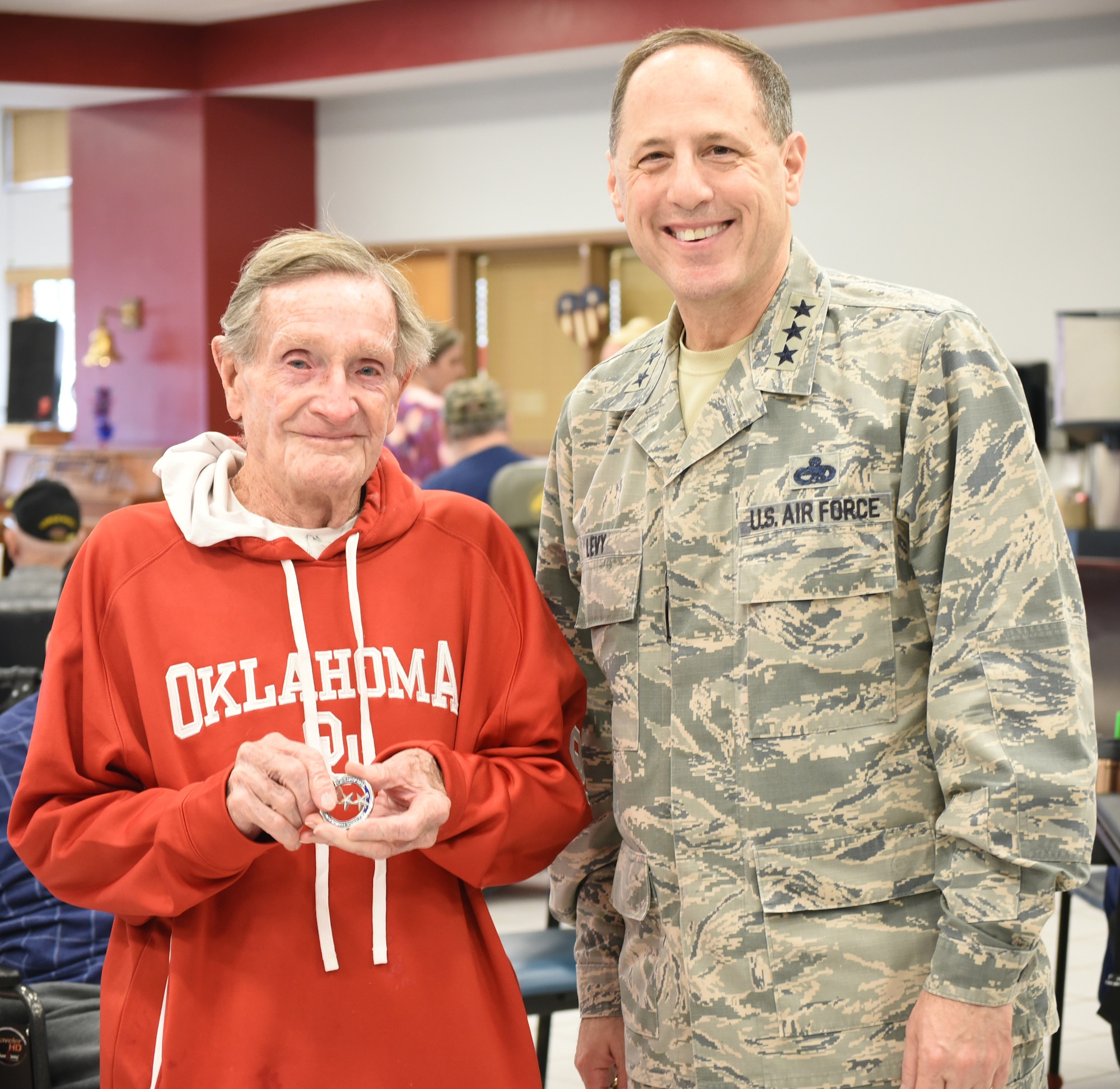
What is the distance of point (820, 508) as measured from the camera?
1.57 metres

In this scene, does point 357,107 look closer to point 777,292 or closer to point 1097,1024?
point 1097,1024

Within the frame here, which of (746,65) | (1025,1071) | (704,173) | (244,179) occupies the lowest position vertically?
(1025,1071)

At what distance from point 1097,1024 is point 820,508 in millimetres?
2960

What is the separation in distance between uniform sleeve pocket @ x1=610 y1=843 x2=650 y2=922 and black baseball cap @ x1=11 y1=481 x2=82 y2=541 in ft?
11.0

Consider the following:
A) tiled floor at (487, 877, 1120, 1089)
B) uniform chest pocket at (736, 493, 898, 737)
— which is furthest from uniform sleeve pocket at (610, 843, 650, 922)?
tiled floor at (487, 877, 1120, 1089)

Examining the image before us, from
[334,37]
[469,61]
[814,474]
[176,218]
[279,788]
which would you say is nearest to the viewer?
[279,788]

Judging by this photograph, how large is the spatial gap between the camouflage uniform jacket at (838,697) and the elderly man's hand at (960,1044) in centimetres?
2

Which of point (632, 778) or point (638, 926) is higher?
point (632, 778)

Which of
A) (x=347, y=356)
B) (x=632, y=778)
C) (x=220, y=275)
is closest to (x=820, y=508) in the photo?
(x=632, y=778)

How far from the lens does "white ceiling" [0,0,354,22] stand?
349 inches

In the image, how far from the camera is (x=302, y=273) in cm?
157

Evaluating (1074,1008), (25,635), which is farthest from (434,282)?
(1074,1008)

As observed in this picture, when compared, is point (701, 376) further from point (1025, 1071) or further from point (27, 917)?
point (27, 917)

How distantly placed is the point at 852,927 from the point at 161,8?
919cm
